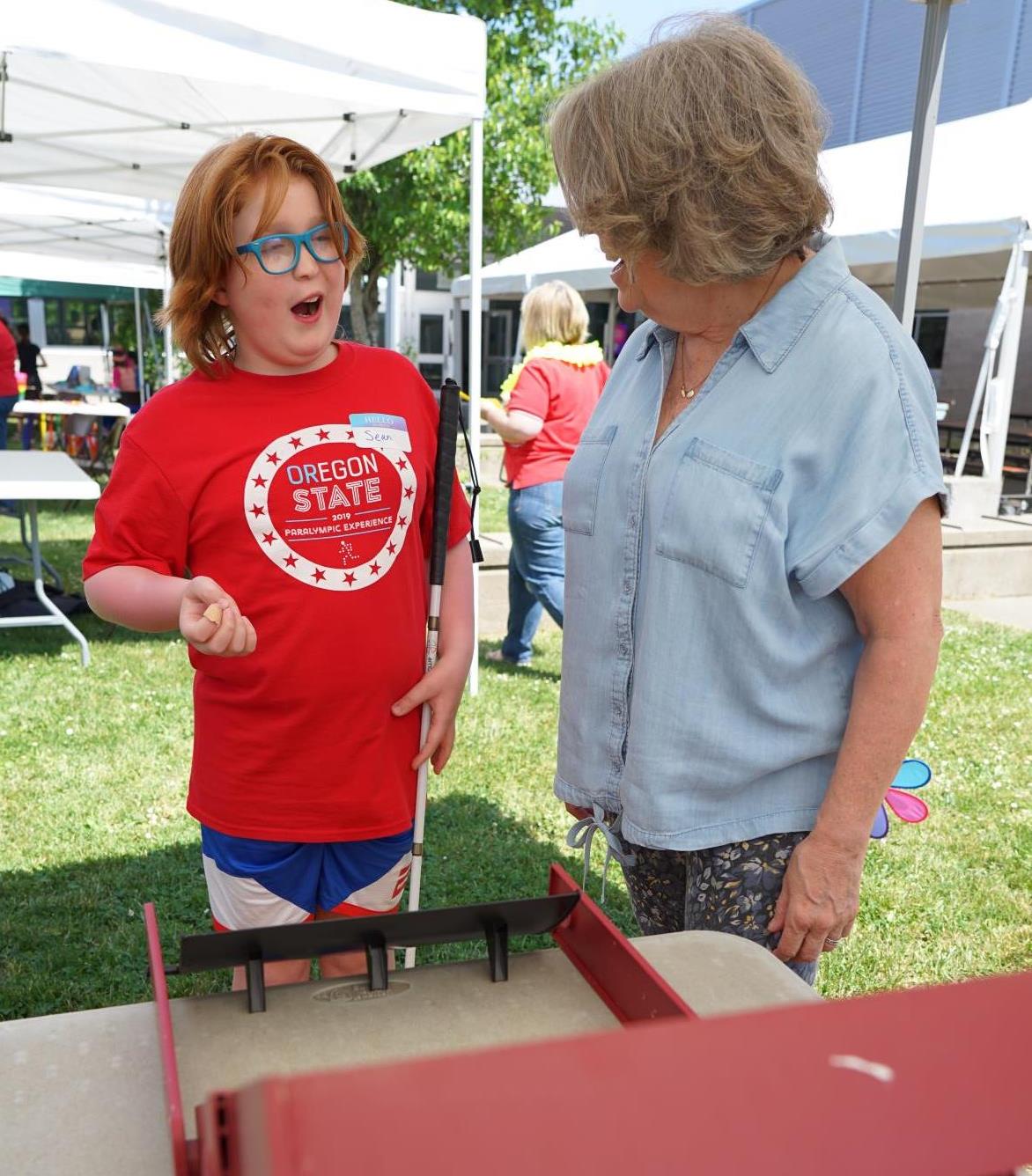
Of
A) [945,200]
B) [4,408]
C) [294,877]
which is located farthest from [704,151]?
[4,408]

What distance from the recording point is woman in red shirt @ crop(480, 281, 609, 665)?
4.99 metres

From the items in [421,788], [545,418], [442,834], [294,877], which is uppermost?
[545,418]

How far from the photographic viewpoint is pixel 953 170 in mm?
8242

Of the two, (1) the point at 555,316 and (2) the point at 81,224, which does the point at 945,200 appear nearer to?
(1) the point at 555,316

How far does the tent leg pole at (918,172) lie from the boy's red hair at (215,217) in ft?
5.62

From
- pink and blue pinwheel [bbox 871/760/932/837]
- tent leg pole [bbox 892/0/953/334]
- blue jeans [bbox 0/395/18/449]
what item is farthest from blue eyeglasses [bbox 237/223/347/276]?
blue jeans [bbox 0/395/18/449]

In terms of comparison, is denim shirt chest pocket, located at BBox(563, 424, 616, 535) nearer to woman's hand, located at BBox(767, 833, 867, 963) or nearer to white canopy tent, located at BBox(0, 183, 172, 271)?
woman's hand, located at BBox(767, 833, 867, 963)

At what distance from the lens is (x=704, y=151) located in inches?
47.6

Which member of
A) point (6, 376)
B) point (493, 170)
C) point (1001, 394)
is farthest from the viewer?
point (493, 170)

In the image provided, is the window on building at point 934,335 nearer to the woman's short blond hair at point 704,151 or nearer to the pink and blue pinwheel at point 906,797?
the pink and blue pinwheel at point 906,797

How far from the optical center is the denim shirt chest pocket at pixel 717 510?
4.14 feet

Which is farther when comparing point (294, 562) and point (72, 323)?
point (72, 323)

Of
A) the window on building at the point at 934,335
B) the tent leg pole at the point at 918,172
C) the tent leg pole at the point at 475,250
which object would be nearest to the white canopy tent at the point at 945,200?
the tent leg pole at the point at 475,250

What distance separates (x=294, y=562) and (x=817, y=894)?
849 mm
